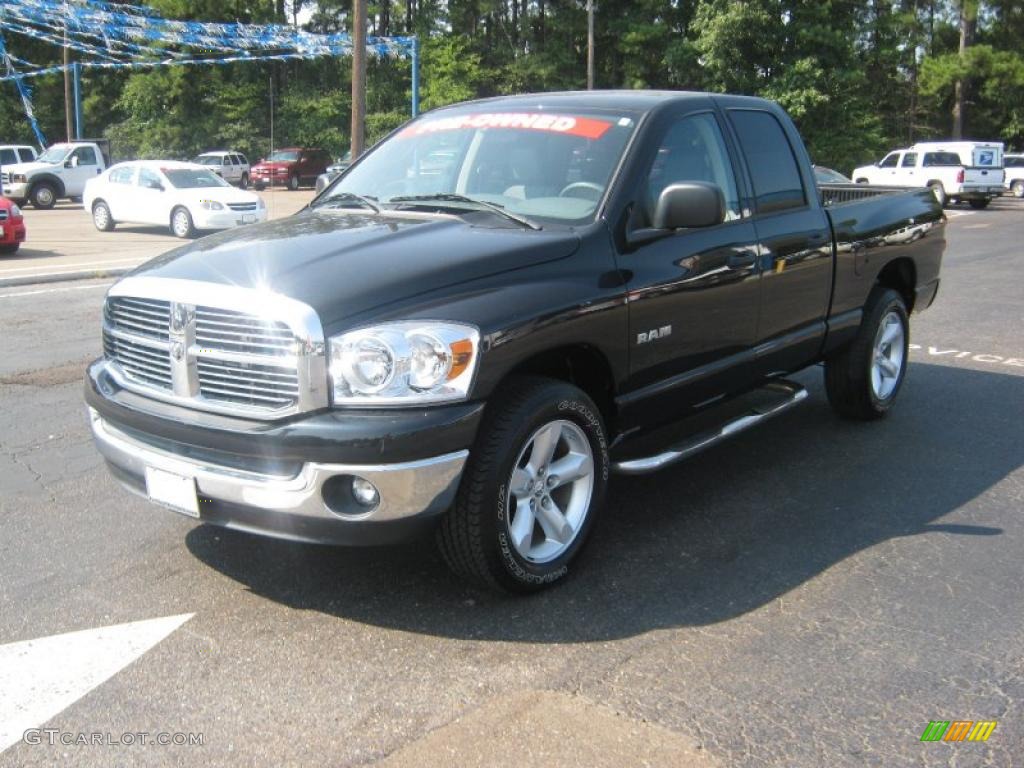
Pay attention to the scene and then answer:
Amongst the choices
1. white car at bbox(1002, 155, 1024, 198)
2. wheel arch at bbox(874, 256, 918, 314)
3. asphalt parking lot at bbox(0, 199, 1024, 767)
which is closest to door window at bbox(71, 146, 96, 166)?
asphalt parking lot at bbox(0, 199, 1024, 767)

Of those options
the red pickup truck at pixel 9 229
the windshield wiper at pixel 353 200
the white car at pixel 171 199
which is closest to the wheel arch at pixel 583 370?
the windshield wiper at pixel 353 200

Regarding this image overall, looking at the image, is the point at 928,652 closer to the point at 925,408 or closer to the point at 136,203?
the point at 925,408

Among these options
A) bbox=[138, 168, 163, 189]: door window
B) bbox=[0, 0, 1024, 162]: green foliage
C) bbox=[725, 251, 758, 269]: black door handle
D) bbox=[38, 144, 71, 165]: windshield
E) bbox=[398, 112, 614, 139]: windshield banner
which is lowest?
bbox=[725, 251, 758, 269]: black door handle

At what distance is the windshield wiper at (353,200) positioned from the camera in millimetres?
4590

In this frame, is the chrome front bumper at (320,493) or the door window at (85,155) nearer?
the chrome front bumper at (320,493)

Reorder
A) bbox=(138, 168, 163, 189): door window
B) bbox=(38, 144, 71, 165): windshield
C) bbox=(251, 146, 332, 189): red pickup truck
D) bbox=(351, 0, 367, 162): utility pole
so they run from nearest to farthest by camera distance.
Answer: bbox=(351, 0, 367, 162): utility pole
bbox=(138, 168, 163, 189): door window
bbox=(38, 144, 71, 165): windshield
bbox=(251, 146, 332, 189): red pickup truck

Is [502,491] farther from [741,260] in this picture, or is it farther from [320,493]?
[741,260]

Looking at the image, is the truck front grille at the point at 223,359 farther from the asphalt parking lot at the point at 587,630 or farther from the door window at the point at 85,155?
the door window at the point at 85,155

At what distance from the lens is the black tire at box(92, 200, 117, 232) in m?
22.1

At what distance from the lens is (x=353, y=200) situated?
4.79 meters

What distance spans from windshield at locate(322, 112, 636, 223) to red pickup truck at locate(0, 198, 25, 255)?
44.2 feet

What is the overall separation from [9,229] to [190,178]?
17.4ft

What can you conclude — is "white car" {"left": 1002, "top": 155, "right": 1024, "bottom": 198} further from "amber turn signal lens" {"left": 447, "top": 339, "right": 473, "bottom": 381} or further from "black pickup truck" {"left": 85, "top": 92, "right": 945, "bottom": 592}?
"amber turn signal lens" {"left": 447, "top": 339, "right": 473, "bottom": 381}

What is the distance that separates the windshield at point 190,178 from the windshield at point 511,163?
17.2 m
